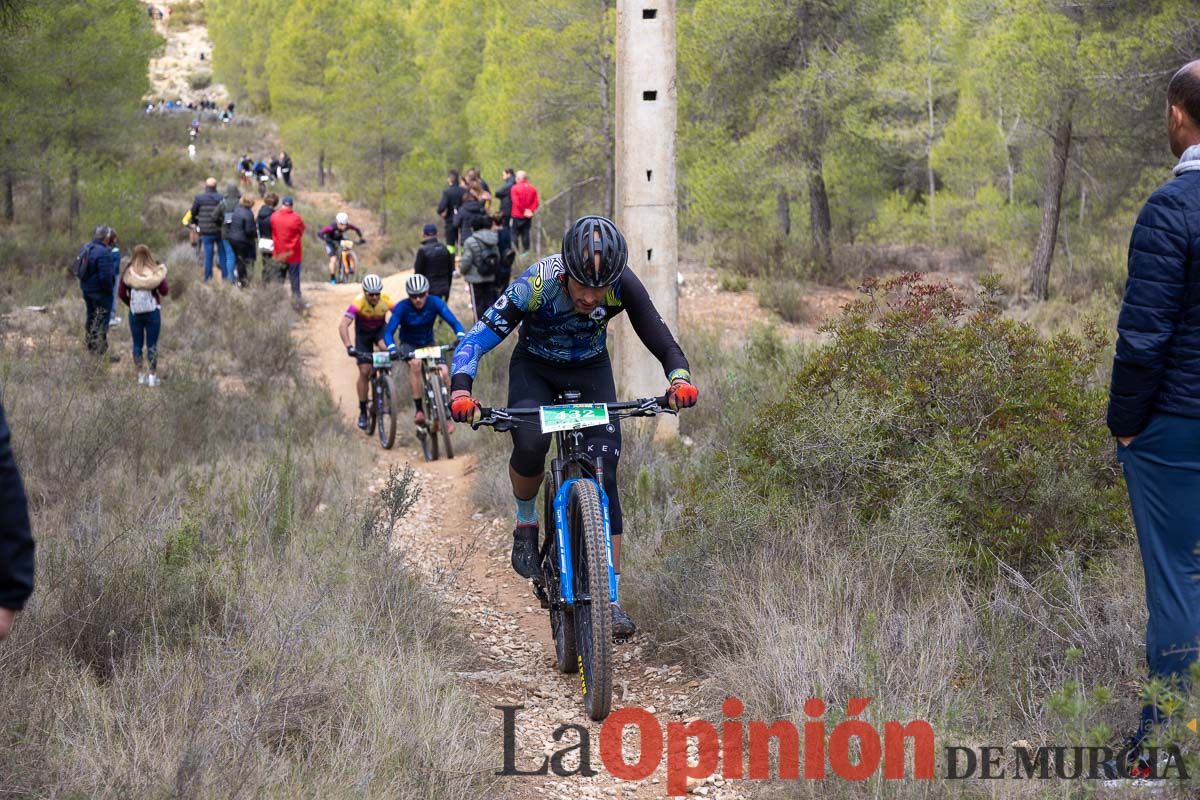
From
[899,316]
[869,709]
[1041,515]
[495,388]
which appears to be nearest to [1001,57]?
[495,388]

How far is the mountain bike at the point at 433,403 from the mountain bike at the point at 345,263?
1466 cm

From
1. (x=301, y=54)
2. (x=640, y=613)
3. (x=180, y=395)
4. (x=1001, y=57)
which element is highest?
(x=301, y=54)

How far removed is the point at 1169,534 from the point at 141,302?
1244 cm

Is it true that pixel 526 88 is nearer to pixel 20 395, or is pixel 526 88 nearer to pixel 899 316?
pixel 20 395

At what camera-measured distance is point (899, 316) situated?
6.27 m

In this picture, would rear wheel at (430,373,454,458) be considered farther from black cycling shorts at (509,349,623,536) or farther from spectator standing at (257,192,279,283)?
spectator standing at (257,192,279,283)

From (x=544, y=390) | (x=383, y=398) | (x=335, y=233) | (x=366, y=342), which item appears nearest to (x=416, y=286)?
(x=366, y=342)

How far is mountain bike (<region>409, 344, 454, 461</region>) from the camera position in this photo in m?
11.0

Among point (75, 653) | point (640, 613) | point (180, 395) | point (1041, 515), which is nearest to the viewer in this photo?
point (75, 653)

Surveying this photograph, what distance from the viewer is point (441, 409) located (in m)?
11.0

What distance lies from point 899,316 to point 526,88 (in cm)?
1885

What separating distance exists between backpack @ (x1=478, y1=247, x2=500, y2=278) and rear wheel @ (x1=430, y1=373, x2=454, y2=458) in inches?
148

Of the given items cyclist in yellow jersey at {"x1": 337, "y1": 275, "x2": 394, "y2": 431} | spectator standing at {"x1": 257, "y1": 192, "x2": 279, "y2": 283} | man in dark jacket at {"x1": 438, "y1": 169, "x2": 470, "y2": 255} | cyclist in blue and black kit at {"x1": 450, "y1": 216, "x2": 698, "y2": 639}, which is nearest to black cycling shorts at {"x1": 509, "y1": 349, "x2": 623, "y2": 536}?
cyclist in blue and black kit at {"x1": 450, "y1": 216, "x2": 698, "y2": 639}

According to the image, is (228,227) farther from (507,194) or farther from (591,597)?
(591,597)
